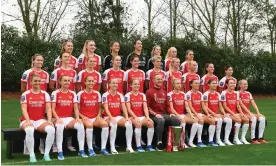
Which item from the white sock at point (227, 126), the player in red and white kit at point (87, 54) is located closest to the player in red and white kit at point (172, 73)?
the white sock at point (227, 126)

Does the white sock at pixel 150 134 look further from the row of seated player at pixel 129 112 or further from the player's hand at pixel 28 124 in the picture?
the player's hand at pixel 28 124

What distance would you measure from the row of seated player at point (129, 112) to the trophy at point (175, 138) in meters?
0.25

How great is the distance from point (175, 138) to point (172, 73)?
77.9 inches

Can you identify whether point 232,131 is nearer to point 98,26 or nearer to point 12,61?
point 12,61

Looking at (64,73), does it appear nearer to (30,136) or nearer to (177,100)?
(30,136)

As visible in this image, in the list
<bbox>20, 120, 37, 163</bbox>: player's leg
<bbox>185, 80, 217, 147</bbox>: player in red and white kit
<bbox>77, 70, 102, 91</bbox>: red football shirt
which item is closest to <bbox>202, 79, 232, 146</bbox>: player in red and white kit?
<bbox>185, 80, 217, 147</bbox>: player in red and white kit

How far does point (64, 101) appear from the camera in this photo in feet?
24.8

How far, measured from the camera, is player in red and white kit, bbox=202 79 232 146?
29.1ft

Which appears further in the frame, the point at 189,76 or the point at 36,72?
the point at 189,76

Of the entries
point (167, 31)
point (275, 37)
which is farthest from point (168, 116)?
point (275, 37)

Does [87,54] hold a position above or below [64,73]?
above

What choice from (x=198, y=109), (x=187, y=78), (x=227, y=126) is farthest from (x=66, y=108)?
(x=227, y=126)

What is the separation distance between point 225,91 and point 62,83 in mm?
3973

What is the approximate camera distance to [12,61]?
21219 mm
